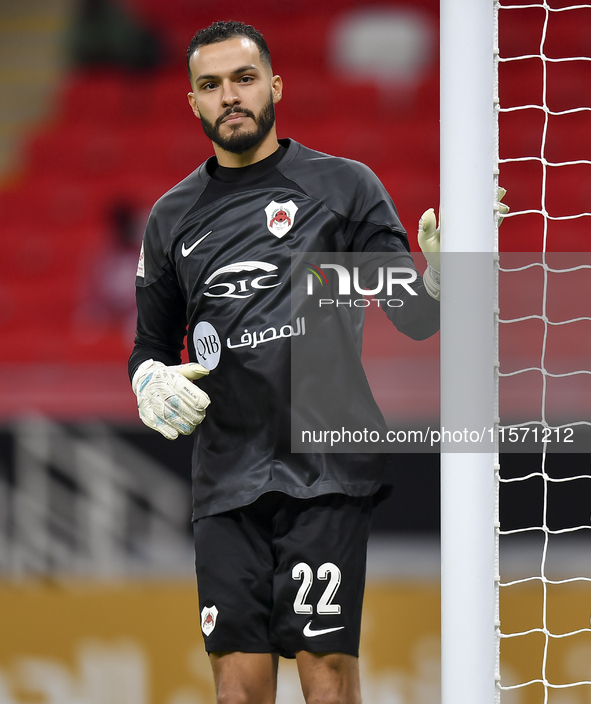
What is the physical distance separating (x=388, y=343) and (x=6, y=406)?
1.66 metres

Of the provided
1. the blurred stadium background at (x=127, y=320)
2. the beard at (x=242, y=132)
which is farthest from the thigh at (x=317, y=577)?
the blurred stadium background at (x=127, y=320)

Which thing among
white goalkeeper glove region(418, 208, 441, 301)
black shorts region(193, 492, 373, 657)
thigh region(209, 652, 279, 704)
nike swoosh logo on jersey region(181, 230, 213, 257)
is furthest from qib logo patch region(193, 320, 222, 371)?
thigh region(209, 652, 279, 704)

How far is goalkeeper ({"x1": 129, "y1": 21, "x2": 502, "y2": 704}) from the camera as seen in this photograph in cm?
171

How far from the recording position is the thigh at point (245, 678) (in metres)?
1.68

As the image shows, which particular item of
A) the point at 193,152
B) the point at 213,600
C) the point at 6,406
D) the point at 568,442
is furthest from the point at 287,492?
the point at 193,152

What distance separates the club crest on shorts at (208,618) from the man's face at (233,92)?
0.87 metres

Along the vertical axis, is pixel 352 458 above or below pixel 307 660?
above

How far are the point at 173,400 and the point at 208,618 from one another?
1.33 ft

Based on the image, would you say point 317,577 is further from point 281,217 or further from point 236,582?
point 281,217

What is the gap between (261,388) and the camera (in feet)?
5.77

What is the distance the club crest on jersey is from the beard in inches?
5.1

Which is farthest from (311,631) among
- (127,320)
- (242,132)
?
(127,320)

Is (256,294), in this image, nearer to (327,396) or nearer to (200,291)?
(200,291)

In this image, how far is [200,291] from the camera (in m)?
1.83
